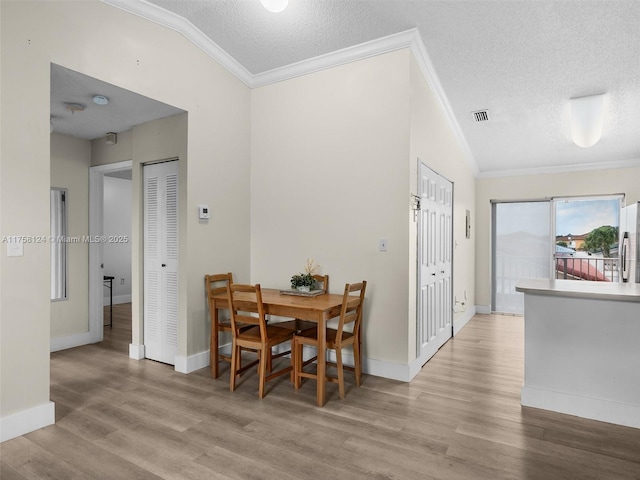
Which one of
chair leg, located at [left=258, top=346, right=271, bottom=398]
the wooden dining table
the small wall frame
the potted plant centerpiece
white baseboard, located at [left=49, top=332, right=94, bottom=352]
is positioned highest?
the small wall frame

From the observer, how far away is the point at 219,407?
2764 millimetres

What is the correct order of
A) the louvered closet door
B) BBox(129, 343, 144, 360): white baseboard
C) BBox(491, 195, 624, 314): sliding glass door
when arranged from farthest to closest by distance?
1. BBox(491, 195, 624, 314): sliding glass door
2. BBox(129, 343, 144, 360): white baseboard
3. the louvered closet door

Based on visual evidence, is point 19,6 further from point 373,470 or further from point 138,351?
point 373,470

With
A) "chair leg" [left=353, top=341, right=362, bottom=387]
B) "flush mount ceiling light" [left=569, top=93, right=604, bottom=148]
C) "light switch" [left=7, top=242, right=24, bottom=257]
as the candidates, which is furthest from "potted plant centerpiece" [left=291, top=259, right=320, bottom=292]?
"flush mount ceiling light" [left=569, top=93, right=604, bottom=148]

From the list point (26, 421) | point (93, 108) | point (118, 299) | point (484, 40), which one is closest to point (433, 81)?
point (484, 40)

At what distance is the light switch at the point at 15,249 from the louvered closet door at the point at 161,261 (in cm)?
143

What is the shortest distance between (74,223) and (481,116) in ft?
16.8

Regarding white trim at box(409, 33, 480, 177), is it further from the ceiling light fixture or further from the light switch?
the light switch

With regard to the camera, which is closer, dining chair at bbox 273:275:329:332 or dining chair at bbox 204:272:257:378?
dining chair at bbox 204:272:257:378

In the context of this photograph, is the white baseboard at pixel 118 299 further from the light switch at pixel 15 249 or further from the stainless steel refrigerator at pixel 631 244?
the stainless steel refrigerator at pixel 631 244

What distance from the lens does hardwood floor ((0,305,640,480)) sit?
2.01 m

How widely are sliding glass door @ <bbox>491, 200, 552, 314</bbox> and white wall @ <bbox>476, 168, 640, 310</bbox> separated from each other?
22cm

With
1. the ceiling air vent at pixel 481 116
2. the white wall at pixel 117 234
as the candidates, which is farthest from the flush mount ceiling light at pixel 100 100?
the white wall at pixel 117 234

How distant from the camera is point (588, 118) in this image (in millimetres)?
3951
